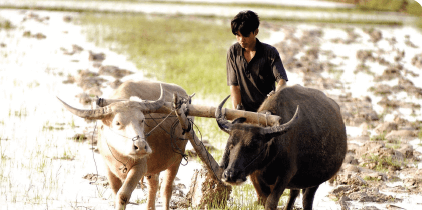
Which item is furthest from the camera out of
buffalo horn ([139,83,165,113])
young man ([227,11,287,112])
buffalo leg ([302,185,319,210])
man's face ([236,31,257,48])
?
buffalo leg ([302,185,319,210])

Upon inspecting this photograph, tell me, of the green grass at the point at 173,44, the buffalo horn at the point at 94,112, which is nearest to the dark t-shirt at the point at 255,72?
the buffalo horn at the point at 94,112

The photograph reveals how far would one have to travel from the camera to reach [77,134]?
6.77 m

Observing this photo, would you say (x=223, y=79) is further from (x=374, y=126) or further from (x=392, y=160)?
(x=392, y=160)

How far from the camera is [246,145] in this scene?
3.63 m

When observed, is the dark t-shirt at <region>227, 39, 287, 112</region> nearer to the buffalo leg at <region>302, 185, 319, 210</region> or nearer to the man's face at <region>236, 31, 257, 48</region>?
the man's face at <region>236, 31, 257, 48</region>

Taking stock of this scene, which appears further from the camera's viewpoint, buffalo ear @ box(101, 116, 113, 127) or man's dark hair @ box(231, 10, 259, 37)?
man's dark hair @ box(231, 10, 259, 37)

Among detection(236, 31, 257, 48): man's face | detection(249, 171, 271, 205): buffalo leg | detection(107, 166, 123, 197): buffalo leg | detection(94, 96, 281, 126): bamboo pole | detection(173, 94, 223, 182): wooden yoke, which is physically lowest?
detection(107, 166, 123, 197): buffalo leg

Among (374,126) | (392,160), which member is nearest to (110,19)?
(374,126)

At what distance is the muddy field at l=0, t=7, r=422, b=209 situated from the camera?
5160mm

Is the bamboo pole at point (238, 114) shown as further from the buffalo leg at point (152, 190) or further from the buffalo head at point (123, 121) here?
the buffalo leg at point (152, 190)

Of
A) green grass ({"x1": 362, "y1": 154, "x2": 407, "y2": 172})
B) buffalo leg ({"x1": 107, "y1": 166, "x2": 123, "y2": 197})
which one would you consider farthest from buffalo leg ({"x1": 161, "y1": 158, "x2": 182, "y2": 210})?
green grass ({"x1": 362, "y1": 154, "x2": 407, "y2": 172})

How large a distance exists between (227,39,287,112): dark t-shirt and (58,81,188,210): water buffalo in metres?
0.63

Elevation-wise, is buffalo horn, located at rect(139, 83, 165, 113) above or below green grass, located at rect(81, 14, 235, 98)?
above

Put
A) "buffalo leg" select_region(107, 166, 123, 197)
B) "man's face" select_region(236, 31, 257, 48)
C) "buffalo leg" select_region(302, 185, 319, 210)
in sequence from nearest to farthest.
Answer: "buffalo leg" select_region(107, 166, 123, 197) < "man's face" select_region(236, 31, 257, 48) < "buffalo leg" select_region(302, 185, 319, 210)
